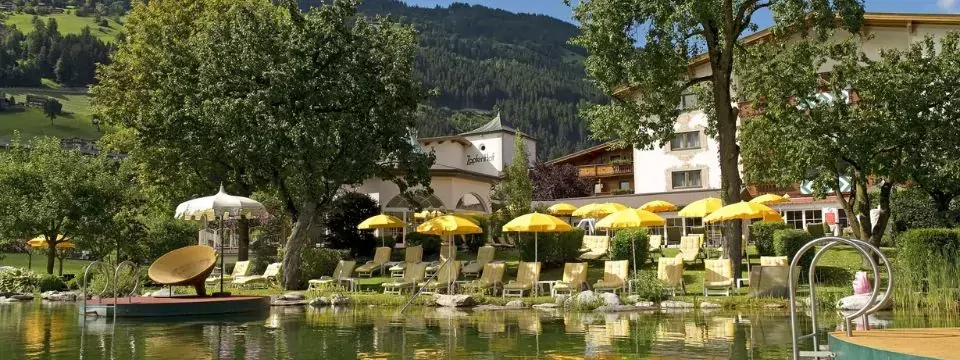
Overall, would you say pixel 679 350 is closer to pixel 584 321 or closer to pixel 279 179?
pixel 584 321

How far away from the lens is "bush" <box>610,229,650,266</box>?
2448cm

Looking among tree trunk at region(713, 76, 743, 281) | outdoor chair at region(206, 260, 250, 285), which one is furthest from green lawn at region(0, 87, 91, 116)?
tree trunk at region(713, 76, 743, 281)

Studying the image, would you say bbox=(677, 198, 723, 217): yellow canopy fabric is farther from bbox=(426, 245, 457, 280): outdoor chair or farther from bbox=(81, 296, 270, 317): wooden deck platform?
bbox=(81, 296, 270, 317): wooden deck platform

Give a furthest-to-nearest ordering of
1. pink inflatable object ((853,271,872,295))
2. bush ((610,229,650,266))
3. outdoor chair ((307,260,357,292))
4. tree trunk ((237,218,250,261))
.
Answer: tree trunk ((237,218,250,261))
bush ((610,229,650,266))
outdoor chair ((307,260,357,292))
pink inflatable object ((853,271,872,295))

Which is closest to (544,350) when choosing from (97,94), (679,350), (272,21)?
(679,350)

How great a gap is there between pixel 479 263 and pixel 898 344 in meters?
18.7

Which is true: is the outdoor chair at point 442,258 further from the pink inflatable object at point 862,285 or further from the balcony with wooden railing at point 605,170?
the balcony with wooden railing at point 605,170

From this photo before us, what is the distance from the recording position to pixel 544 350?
11.0 metres

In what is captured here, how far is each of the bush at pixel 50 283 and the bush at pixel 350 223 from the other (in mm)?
9783

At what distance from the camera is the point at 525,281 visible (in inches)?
833

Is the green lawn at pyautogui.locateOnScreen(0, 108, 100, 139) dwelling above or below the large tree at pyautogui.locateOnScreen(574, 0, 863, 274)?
above

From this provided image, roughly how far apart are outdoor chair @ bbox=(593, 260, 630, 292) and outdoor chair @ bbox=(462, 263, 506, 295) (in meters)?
2.73

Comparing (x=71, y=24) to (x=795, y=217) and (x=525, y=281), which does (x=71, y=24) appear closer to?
(x=795, y=217)

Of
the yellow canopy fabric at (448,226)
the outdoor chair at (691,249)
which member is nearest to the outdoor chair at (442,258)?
the yellow canopy fabric at (448,226)
